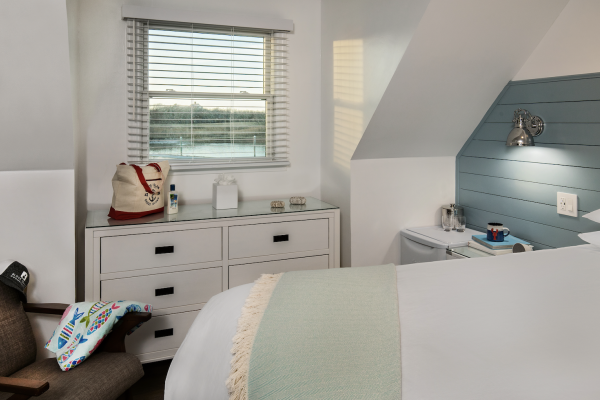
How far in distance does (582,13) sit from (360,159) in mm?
1370

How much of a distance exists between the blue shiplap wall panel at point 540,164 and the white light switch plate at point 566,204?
0.09 feet

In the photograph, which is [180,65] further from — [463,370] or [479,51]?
[463,370]

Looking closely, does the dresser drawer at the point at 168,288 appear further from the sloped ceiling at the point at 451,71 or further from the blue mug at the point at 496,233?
the blue mug at the point at 496,233

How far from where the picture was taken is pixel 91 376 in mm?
1669

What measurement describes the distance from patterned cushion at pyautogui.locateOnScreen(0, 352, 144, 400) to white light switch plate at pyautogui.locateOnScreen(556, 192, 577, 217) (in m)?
2.20

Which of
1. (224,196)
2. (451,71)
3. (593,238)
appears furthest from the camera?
(224,196)

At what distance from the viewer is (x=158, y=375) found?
239 centimetres

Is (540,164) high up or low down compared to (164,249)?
up

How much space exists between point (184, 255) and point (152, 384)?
2.24 feet

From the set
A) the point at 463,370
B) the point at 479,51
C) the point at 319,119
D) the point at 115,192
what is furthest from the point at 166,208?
the point at 463,370

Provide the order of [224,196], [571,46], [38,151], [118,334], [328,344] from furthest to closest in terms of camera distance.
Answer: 1. [224,196]
2. [571,46]
3. [38,151]
4. [118,334]
5. [328,344]

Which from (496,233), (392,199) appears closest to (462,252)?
(496,233)

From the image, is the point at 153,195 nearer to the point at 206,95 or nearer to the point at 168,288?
the point at 168,288

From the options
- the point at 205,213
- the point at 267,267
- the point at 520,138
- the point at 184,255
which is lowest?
the point at 267,267
